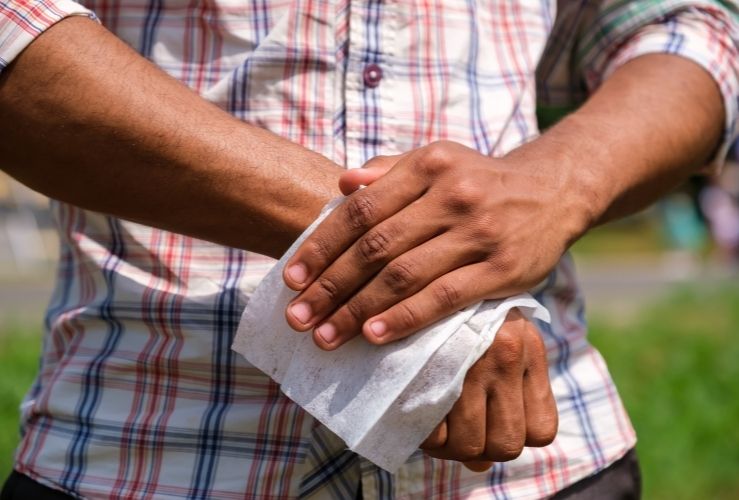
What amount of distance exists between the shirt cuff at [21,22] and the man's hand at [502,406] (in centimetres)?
70

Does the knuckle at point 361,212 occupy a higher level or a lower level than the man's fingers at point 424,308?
higher

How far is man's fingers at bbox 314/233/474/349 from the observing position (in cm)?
128

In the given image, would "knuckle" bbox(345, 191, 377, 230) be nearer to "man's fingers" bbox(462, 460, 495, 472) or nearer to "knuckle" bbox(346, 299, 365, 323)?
"knuckle" bbox(346, 299, 365, 323)

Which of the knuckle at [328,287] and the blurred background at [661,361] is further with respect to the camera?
the blurred background at [661,361]

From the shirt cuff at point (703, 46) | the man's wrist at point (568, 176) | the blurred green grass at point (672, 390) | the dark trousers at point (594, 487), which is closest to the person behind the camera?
the man's wrist at point (568, 176)

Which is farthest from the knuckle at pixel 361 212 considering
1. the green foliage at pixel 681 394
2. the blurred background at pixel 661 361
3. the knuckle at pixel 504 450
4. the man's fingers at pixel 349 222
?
the green foliage at pixel 681 394

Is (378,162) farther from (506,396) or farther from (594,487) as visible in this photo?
(594,487)

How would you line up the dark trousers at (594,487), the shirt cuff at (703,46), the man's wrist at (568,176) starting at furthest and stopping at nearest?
the shirt cuff at (703,46)
the dark trousers at (594,487)
the man's wrist at (568,176)

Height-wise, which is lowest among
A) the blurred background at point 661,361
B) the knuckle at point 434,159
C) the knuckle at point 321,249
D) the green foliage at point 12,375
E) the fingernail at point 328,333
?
the blurred background at point 661,361

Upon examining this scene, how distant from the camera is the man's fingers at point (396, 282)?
1.28 meters

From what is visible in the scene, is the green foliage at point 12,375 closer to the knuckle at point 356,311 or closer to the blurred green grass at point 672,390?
the blurred green grass at point 672,390

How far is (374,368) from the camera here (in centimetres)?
132

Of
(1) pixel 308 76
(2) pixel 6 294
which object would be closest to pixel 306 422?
(1) pixel 308 76

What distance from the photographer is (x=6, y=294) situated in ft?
36.2
